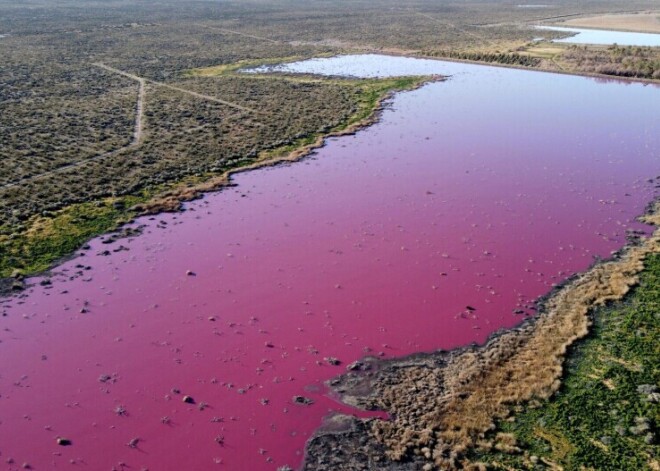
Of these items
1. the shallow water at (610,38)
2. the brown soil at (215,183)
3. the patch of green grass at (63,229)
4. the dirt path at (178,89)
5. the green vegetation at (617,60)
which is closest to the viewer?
the patch of green grass at (63,229)

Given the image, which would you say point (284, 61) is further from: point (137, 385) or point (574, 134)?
point (137, 385)

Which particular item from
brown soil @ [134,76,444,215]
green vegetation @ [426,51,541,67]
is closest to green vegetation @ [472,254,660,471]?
brown soil @ [134,76,444,215]

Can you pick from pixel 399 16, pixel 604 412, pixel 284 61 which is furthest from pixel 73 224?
pixel 399 16

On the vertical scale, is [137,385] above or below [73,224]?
below

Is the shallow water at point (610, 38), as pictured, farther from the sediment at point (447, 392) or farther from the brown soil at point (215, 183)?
the sediment at point (447, 392)

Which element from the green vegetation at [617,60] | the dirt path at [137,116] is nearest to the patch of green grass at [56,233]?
the dirt path at [137,116]

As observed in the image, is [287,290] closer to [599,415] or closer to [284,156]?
[599,415]

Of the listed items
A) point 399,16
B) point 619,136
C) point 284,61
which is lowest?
point 619,136
